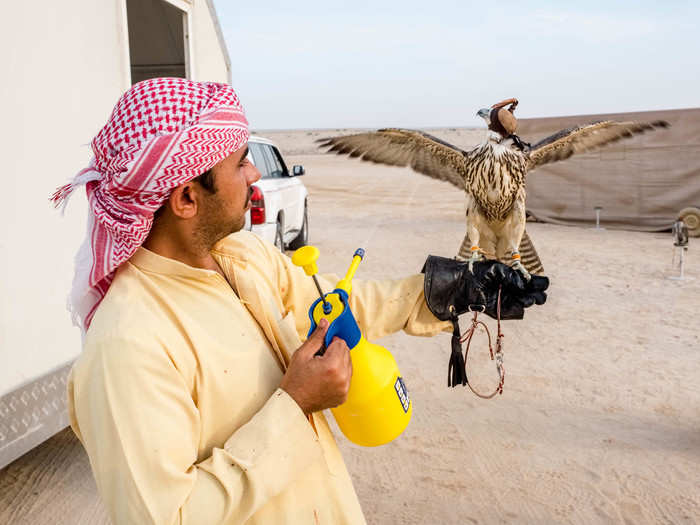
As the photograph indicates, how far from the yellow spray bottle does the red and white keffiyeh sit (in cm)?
34

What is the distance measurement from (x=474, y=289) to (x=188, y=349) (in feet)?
3.14

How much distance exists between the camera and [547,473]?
335 centimetres

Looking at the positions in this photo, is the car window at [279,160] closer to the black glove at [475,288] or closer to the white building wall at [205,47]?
the white building wall at [205,47]

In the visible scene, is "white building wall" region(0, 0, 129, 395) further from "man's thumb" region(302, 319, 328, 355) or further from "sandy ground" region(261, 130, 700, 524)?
"man's thumb" region(302, 319, 328, 355)

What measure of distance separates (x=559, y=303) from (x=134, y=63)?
590 cm

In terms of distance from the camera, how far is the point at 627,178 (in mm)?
12305

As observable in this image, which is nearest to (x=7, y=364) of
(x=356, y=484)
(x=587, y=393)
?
Result: (x=356, y=484)

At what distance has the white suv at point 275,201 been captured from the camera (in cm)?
657

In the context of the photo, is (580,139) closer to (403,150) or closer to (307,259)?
(403,150)

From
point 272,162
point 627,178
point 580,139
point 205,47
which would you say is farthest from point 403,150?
point 627,178

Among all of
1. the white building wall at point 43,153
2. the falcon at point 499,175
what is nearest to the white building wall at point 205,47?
the white building wall at point 43,153

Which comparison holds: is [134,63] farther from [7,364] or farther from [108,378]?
[108,378]

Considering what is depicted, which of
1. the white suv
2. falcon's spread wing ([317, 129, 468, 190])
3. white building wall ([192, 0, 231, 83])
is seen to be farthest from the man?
the white suv

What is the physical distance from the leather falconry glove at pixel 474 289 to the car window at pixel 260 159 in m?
5.93
